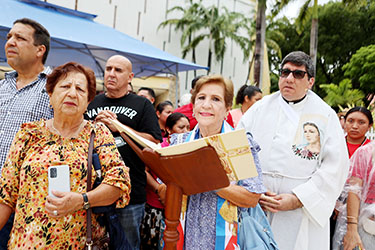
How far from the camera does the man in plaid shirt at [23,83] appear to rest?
2277mm

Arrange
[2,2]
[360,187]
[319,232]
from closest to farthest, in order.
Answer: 1. [319,232]
2. [360,187]
3. [2,2]

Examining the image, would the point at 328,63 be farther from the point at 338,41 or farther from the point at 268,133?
the point at 268,133

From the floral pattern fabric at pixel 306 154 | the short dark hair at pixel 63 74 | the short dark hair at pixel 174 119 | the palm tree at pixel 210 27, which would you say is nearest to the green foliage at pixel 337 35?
the palm tree at pixel 210 27

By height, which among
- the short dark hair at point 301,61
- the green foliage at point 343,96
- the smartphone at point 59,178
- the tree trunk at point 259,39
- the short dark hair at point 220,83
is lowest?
the smartphone at point 59,178

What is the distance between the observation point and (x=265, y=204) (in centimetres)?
236

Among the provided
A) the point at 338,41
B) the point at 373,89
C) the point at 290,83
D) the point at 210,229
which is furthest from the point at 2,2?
the point at 338,41

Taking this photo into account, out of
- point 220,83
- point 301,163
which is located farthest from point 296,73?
point 220,83

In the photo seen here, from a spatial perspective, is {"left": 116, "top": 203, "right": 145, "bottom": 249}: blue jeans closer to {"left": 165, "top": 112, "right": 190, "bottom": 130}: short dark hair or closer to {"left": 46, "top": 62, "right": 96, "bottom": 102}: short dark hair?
{"left": 46, "top": 62, "right": 96, "bottom": 102}: short dark hair

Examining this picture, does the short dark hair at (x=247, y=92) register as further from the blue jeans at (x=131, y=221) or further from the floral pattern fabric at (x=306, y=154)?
the blue jeans at (x=131, y=221)

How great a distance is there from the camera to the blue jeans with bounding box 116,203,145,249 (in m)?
2.72

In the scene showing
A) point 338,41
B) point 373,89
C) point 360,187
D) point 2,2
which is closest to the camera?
point 360,187

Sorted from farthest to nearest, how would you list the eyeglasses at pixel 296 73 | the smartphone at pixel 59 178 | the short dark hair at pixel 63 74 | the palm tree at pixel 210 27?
1. the palm tree at pixel 210 27
2. the eyeglasses at pixel 296 73
3. the short dark hair at pixel 63 74
4. the smartphone at pixel 59 178

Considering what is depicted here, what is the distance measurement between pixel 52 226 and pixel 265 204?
1437 mm

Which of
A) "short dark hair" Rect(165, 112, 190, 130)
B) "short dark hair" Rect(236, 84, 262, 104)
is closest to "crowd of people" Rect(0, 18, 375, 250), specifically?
"short dark hair" Rect(165, 112, 190, 130)
